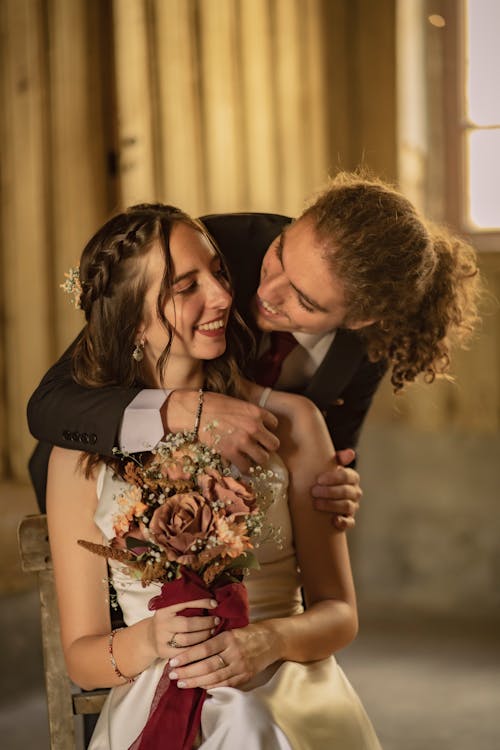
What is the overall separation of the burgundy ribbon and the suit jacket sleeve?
15.4 inches

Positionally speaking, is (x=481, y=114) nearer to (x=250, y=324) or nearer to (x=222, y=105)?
(x=222, y=105)

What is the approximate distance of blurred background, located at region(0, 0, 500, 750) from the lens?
4.31m

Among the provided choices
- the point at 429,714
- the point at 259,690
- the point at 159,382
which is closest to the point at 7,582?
the point at 429,714

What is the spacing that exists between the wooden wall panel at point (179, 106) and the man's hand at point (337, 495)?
2.43 metres

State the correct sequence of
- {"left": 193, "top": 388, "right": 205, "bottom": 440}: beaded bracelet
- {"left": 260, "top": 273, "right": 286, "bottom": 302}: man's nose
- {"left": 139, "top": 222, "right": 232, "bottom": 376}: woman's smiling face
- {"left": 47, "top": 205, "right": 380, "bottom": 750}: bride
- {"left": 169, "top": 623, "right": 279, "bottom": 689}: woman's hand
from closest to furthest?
{"left": 169, "top": 623, "right": 279, "bottom": 689}: woman's hand, {"left": 47, "top": 205, "right": 380, "bottom": 750}: bride, {"left": 193, "top": 388, "right": 205, "bottom": 440}: beaded bracelet, {"left": 139, "top": 222, "right": 232, "bottom": 376}: woman's smiling face, {"left": 260, "top": 273, "right": 286, "bottom": 302}: man's nose

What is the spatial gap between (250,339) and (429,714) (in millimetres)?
1704

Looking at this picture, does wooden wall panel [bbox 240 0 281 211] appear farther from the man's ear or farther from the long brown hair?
the long brown hair

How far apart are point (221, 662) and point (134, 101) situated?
311 cm

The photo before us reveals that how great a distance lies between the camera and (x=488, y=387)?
14.1ft

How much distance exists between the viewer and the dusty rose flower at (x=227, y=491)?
1.69 metres

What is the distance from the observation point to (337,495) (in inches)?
86.1

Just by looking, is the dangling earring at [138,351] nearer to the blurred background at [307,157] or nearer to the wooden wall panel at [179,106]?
the blurred background at [307,157]

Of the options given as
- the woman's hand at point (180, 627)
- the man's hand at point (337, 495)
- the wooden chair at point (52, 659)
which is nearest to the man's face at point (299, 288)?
the man's hand at point (337, 495)

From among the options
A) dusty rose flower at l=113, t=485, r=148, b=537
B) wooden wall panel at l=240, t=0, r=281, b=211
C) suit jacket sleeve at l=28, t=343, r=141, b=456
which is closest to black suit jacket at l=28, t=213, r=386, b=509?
suit jacket sleeve at l=28, t=343, r=141, b=456
